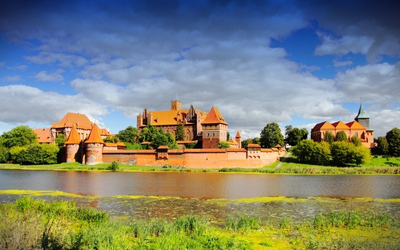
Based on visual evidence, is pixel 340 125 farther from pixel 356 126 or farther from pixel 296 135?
pixel 296 135

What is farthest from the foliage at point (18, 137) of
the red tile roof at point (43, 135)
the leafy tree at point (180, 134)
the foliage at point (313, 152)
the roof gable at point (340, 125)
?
the roof gable at point (340, 125)

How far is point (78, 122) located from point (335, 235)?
1970 inches

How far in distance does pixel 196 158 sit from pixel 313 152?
13.6 meters

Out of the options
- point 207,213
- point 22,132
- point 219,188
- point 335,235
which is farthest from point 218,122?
point 335,235

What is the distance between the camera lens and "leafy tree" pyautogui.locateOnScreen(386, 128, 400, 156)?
148 feet

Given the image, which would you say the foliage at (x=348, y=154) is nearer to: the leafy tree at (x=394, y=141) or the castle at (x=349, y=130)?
the leafy tree at (x=394, y=141)

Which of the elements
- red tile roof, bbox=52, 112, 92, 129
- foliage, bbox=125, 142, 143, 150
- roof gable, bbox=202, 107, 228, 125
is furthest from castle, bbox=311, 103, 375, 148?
red tile roof, bbox=52, 112, 92, 129

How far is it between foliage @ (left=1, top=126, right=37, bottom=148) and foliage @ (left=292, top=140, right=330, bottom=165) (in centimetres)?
3559

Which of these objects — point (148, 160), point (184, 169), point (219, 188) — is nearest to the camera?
point (219, 188)

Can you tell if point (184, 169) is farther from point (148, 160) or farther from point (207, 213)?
point (207, 213)

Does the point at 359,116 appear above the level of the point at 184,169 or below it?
above

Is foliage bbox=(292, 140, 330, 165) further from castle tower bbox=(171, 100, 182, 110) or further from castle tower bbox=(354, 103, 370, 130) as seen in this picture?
castle tower bbox=(171, 100, 182, 110)

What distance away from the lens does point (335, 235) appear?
9086 mm

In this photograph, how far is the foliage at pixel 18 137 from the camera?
45.6 m
